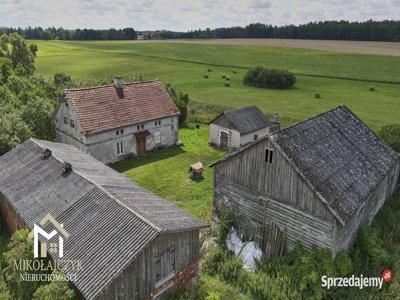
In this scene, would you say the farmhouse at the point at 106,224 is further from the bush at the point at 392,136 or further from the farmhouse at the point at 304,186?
the bush at the point at 392,136

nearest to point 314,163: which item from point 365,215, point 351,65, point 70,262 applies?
point 365,215

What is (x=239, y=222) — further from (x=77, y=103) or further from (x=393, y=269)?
(x=77, y=103)

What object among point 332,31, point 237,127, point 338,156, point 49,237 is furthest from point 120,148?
point 332,31

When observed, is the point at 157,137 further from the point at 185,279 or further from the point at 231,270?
the point at 185,279

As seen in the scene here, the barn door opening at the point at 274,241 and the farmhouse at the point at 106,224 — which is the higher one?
the farmhouse at the point at 106,224

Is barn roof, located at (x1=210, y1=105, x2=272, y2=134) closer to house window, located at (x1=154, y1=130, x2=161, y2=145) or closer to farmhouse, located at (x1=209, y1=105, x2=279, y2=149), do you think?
farmhouse, located at (x1=209, y1=105, x2=279, y2=149)

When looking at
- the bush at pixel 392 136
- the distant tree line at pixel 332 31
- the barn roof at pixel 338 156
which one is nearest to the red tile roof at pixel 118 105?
the barn roof at pixel 338 156

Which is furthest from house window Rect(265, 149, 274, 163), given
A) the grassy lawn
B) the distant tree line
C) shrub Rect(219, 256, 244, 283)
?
the distant tree line
